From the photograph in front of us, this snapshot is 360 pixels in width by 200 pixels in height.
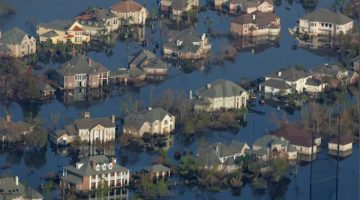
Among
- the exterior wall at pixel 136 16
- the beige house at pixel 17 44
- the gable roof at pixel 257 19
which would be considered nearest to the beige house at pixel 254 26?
the gable roof at pixel 257 19

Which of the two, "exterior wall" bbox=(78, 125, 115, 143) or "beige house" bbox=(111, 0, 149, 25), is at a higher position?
"beige house" bbox=(111, 0, 149, 25)

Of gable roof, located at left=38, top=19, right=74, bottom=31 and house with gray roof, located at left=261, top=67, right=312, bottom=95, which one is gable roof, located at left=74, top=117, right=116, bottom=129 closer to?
house with gray roof, located at left=261, top=67, right=312, bottom=95

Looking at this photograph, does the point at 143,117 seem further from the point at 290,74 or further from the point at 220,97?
the point at 290,74

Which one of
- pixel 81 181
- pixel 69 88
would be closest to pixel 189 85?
pixel 69 88

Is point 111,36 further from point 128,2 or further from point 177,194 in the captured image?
point 177,194

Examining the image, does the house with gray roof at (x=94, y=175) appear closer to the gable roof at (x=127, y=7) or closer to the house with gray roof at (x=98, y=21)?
the house with gray roof at (x=98, y=21)

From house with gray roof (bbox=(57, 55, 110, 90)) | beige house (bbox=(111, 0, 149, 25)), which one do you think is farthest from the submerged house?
beige house (bbox=(111, 0, 149, 25))
